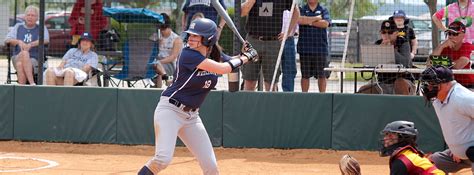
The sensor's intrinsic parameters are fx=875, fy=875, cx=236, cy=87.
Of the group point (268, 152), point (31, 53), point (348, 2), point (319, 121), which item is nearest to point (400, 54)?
point (319, 121)

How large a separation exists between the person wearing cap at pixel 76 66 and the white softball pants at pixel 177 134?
18.7ft

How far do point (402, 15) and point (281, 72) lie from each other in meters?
1.96

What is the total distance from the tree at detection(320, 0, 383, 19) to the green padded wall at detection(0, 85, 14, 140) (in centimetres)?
563

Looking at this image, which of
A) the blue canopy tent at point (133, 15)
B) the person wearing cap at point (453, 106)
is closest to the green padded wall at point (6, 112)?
the blue canopy tent at point (133, 15)

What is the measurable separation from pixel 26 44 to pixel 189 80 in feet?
21.7

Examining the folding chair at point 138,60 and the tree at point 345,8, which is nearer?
the folding chair at point 138,60

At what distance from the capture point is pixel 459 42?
1194 centimetres

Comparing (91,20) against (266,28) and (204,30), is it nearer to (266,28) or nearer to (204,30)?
(266,28)

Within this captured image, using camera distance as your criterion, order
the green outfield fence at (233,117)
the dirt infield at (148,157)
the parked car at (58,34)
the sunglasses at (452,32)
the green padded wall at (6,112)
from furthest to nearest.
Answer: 1. the parked car at (58,34)
2. the green padded wall at (6,112)
3. the green outfield fence at (233,117)
4. the sunglasses at (452,32)
5. the dirt infield at (148,157)

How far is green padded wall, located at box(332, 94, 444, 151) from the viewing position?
1212 centimetres

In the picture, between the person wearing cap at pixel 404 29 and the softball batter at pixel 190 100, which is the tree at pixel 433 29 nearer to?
the person wearing cap at pixel 404 29

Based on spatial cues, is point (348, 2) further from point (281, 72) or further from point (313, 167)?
point (313, 167)

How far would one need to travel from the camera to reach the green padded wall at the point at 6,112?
1298 centimetres

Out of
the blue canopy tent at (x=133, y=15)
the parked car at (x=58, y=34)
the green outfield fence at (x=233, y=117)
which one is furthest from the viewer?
the parked car at (x=58, y=34)
